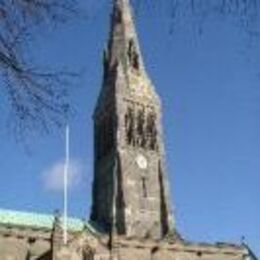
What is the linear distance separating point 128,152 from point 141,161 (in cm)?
193

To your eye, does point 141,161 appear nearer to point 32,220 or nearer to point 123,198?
Result: point 123,198

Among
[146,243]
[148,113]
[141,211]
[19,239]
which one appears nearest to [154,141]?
[148,113]

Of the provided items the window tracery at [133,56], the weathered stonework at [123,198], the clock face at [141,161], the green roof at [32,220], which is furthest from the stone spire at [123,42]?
the green roof at [32,220]

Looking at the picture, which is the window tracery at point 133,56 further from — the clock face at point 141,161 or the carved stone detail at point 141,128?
the clock face at point 141,161

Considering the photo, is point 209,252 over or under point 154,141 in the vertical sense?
under

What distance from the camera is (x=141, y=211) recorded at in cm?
7700

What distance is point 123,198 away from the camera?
248 ft

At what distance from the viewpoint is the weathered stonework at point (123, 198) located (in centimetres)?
6831

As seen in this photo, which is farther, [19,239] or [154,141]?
[154,141]

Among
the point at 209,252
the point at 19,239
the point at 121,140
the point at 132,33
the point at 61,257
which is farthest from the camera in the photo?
the point at 132,33

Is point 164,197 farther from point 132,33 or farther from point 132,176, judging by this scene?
point 132,33

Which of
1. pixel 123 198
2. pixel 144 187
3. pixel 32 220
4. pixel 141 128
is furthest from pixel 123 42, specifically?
pixel 32 220

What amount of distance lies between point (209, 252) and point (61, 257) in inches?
695

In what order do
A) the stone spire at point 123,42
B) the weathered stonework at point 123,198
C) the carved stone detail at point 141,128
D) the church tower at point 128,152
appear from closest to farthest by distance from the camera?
the weathered stonework at point 123,198
the church tower at point 128,152
the carved stone detail at point 141,128
the stone spire at point 123,42
